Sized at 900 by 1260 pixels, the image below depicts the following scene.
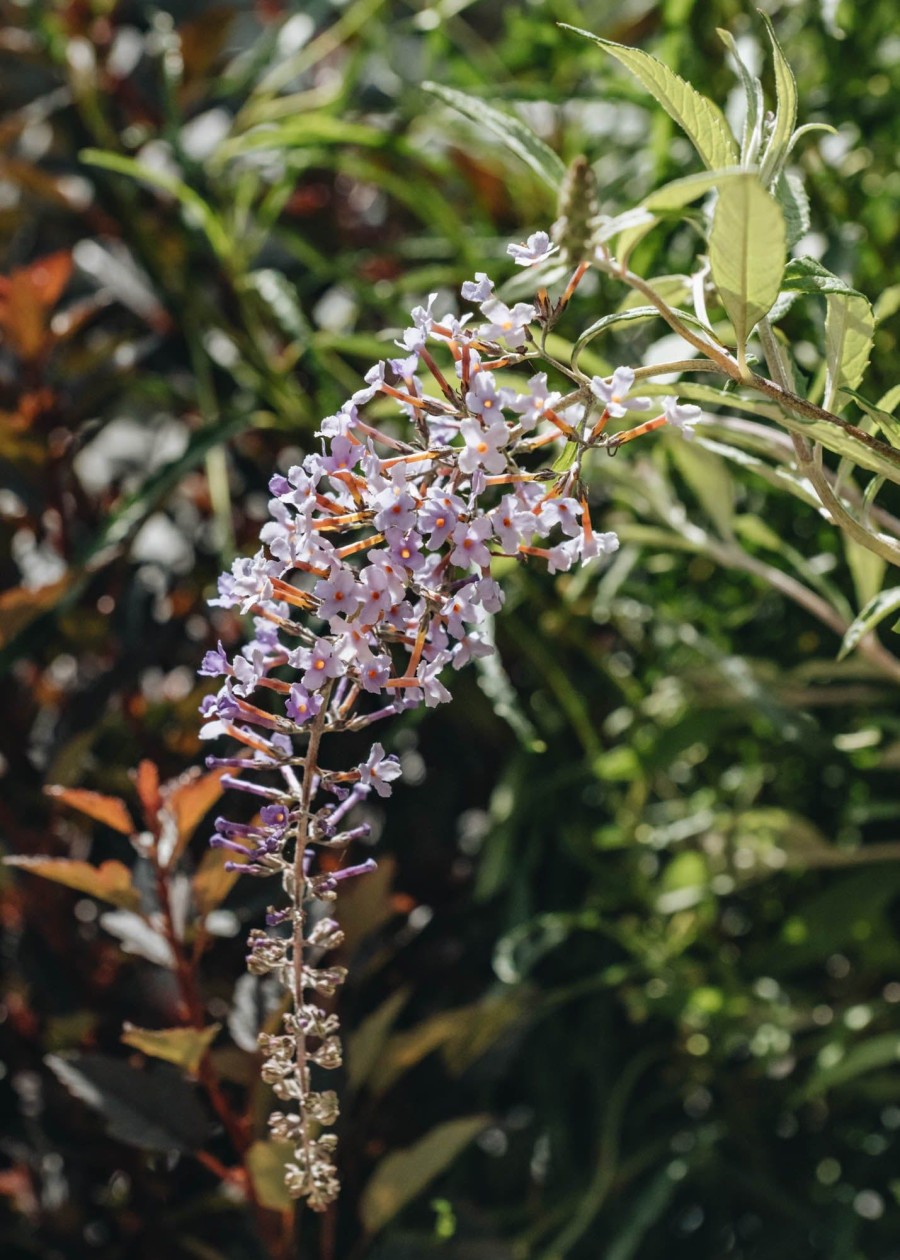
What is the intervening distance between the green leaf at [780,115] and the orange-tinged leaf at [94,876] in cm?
36

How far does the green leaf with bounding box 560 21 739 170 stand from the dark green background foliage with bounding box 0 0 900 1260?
199mm

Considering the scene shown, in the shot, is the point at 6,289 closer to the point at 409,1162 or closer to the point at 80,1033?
the point at 80,1033

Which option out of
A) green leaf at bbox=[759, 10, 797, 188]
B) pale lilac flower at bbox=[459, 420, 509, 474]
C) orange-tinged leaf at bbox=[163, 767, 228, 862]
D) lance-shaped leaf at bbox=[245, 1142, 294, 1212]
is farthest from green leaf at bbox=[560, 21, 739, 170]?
lance-shaped leaf at bbox=[245, 1142, 294, 1212]

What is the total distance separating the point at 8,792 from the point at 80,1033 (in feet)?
0.49

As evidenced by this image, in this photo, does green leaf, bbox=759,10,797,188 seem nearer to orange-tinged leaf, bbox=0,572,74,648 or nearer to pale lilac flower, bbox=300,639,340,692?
pale lilac flower, bbox=300,639,340,692

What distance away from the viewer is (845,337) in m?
0.41

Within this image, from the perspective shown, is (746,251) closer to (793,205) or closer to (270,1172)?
(793,205)

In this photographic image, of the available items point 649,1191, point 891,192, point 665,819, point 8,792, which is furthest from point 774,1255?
point 891,192

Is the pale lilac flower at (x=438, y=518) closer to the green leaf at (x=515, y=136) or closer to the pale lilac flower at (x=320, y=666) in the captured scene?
the pale lilac flower at (x=320, y=666)

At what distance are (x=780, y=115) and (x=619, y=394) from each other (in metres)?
0.12

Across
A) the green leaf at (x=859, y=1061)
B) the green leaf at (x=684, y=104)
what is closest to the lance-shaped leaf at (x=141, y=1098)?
the green leaf at (x=859, y=1061)

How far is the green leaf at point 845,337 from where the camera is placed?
1.33 ft

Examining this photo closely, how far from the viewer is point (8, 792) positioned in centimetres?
70

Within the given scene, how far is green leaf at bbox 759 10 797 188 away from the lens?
0.38 metres
